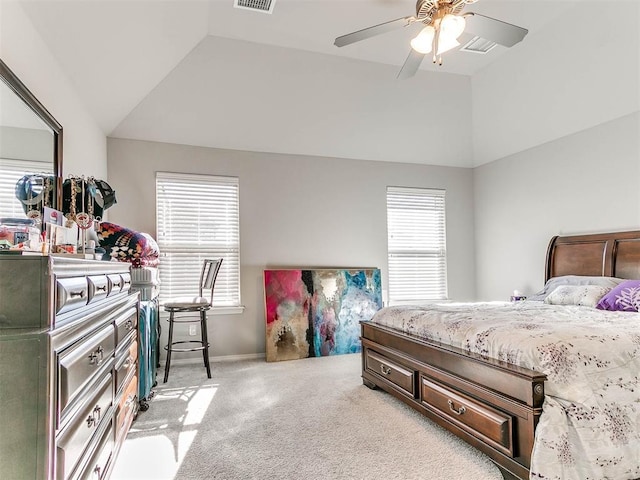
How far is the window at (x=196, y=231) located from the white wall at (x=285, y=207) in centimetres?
10

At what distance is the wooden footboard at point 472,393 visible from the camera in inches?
72.8

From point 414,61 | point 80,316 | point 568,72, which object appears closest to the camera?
point 80,316

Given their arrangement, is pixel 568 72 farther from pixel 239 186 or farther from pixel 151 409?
pixel 151 409

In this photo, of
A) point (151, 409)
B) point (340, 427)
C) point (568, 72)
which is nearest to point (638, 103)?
point (568, 72)

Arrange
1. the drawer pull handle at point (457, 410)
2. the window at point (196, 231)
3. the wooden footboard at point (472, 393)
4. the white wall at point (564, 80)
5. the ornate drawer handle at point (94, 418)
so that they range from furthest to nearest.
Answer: the window at point (196, 231) < the white wall at point (564, 80) < the drawer pull handle at point (457, 410) < the wooden footboard at point (472, 393) < the ornate drawer handle at point (94, 418)

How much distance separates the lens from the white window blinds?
70.6 inches

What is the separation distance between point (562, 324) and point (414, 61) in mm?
2043

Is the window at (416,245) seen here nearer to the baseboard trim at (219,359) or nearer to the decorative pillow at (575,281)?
the decorative pillow at (575,281)

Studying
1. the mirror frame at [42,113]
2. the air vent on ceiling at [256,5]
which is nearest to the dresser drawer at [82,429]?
the mirror frame at [42,113]

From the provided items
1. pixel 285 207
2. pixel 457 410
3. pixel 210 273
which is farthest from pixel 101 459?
pixel 285 207

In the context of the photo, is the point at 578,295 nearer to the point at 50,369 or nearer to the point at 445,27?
the point at 445,27

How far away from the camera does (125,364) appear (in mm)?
2178

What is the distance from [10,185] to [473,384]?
256cm

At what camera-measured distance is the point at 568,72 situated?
12.5 feet
